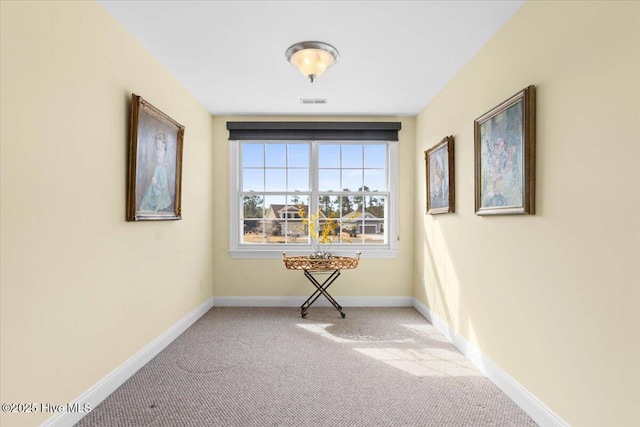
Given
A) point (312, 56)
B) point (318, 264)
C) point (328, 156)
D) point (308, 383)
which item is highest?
point (312, 56)

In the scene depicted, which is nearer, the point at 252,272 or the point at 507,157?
the point at 507,157

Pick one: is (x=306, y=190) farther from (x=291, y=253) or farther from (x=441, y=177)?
(x=441, y=177)

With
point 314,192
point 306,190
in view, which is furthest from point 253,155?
point 314,192

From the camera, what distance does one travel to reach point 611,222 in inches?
61.6

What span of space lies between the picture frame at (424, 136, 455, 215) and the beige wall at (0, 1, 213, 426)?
265cm

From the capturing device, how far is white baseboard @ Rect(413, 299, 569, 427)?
6.47 feet

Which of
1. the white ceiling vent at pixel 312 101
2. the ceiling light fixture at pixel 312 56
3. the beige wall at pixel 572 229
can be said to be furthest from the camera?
the white ceiling vent at pixel 312 101

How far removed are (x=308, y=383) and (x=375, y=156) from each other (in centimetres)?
306

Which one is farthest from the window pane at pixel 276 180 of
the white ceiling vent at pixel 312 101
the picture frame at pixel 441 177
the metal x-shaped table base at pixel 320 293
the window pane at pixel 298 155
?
the picture frame at pixel 441 177

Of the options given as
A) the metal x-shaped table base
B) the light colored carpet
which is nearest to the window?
the metal x-shaped table base

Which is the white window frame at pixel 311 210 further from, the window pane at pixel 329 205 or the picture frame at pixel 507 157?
the picture frame at pixel 507 157

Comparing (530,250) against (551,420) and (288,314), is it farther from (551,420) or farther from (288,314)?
(288,314)

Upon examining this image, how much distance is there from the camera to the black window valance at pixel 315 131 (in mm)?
4500

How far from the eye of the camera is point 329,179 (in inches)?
184
